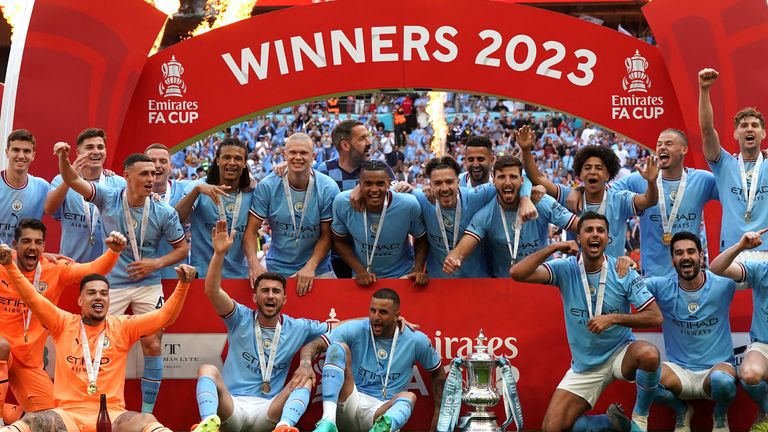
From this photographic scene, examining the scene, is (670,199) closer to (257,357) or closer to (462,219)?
(462,219)

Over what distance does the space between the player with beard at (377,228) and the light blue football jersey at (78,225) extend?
190 centimetres

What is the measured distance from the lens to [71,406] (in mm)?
7508

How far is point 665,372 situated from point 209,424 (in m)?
3.45

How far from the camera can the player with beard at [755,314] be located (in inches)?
309

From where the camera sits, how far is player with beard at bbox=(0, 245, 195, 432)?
751 centimetres

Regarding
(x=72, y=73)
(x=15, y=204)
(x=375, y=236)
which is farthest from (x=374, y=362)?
(x=72, y=73)

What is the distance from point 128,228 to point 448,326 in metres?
2.70

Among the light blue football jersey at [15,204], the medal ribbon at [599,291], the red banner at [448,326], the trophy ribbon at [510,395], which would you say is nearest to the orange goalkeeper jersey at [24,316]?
the red banner at [448,326]

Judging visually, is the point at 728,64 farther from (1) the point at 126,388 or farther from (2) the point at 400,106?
(2) the point at 400,106

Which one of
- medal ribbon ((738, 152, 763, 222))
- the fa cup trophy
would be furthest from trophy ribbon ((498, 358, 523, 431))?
medal ribbon ((738, 152, 763, 222))

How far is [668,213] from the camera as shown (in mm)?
9188

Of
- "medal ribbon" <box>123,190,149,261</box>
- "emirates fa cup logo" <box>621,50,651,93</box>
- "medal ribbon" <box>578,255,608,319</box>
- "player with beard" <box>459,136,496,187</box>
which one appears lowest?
"medal ribbon" <box>578,255,608,319</box>

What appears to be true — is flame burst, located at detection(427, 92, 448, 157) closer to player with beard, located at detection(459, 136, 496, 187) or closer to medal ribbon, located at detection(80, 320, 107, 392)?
player with beard, located at detection(459, 136, 496, 187)

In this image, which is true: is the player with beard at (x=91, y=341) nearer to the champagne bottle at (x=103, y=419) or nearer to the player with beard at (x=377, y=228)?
the champagne bottle at (x=103, y=419)
